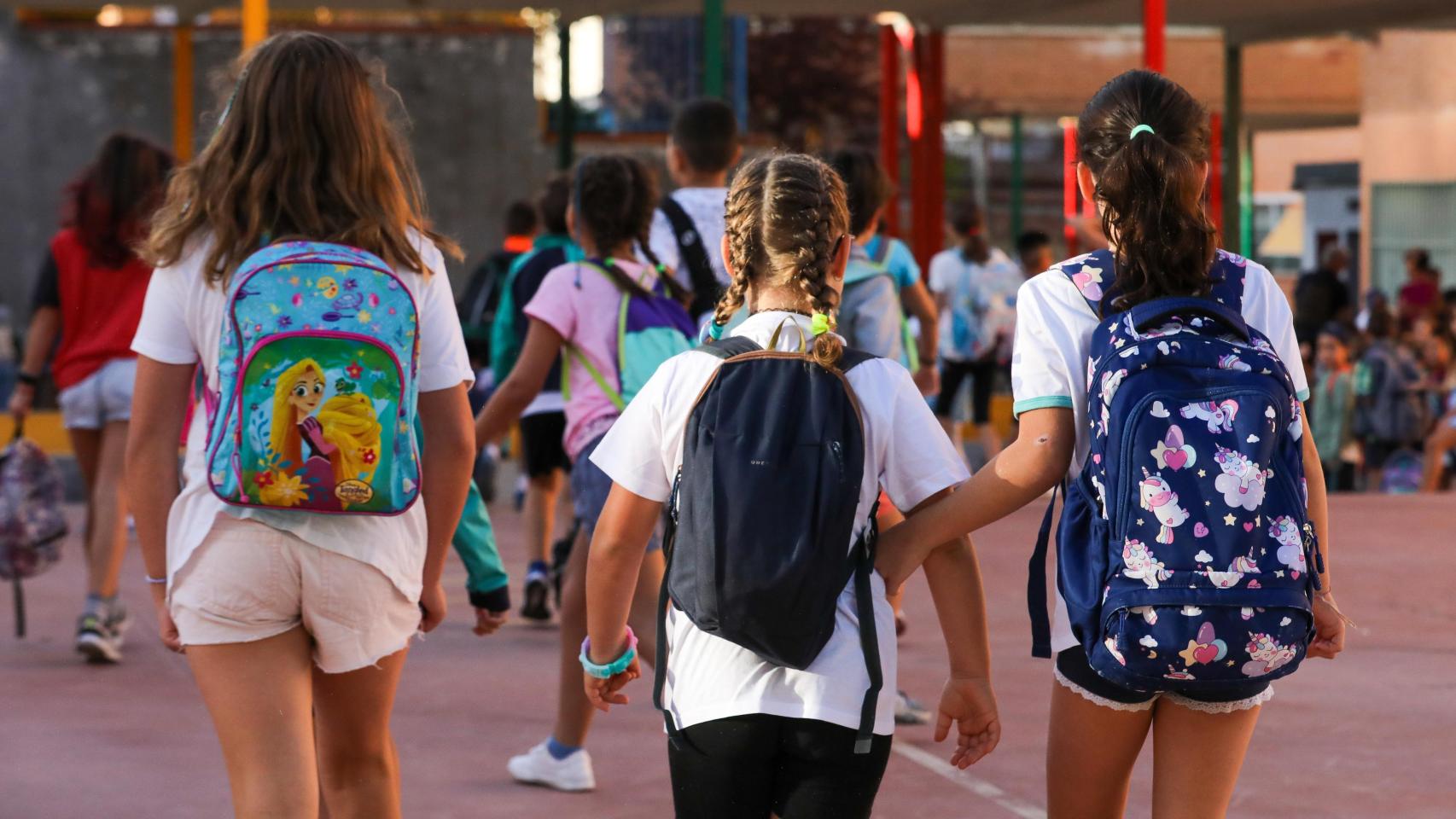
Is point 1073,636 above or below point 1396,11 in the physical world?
below

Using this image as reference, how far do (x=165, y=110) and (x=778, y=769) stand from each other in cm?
1839

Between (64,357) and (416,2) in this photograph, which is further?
(416,2)

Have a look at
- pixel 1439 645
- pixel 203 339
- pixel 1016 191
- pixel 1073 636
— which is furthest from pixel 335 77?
pixel 1016 191

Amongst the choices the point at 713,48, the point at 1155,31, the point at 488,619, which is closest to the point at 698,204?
the point at 488,619

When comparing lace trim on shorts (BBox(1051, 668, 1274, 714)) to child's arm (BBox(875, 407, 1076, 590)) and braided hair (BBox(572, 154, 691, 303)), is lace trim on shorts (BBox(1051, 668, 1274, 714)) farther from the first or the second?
braided hair (BBox(572, 154, 691, 303))

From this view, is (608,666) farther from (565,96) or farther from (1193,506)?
(565,96)

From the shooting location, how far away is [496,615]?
402 centimetres

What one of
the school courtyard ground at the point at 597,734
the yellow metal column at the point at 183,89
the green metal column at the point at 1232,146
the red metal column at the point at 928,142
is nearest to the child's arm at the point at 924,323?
the school courtyard ground at the point at 597,734

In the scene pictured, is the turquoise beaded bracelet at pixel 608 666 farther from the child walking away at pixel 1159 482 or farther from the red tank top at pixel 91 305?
the red tank top at pixel 91 305

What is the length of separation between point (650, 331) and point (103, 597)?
2871mm

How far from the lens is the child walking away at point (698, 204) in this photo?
600 cm

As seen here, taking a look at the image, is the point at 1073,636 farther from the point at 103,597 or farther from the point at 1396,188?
the point at 1396,188

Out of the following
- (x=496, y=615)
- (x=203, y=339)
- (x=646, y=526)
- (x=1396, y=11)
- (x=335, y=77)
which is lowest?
(x=496, y=615)

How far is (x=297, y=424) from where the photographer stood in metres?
3.24
